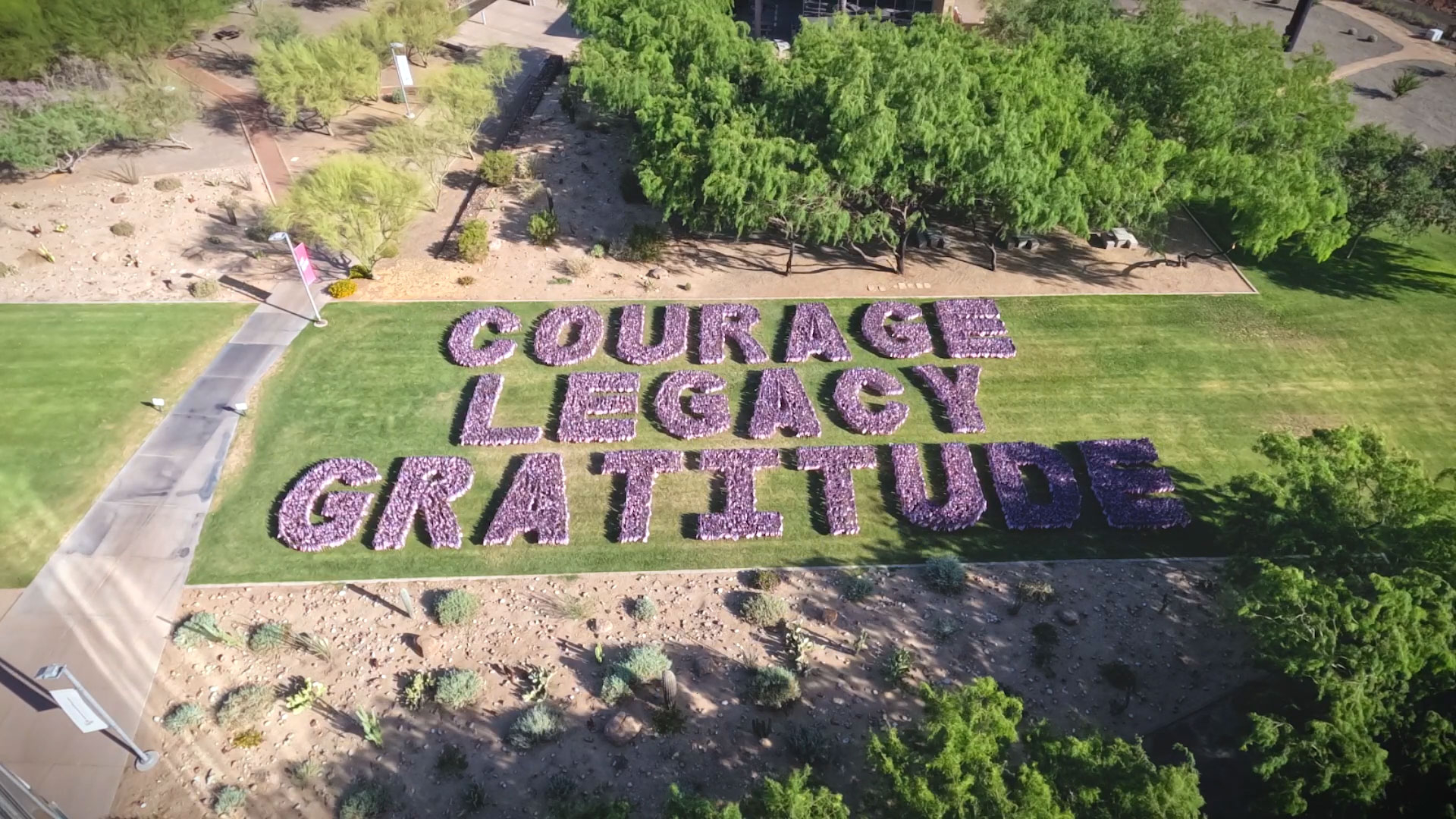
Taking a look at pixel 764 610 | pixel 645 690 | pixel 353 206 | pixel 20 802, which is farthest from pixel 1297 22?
pixel 20 802

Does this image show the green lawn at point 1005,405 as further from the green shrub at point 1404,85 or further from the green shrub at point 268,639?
the green shrub at point 1404,85

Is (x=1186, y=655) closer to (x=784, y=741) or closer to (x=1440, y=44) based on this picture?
(x=784, y=741)

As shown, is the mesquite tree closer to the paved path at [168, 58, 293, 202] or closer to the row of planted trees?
the paved path at [168, 58, 293, 202]

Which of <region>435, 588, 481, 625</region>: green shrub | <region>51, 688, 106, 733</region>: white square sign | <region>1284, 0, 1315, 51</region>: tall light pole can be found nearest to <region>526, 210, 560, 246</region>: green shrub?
<region>435, 588, 481, 625</region>: green shrub

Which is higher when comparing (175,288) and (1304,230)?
(1304,230)

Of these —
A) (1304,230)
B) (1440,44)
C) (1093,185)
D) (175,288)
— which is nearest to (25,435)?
(175,288)
